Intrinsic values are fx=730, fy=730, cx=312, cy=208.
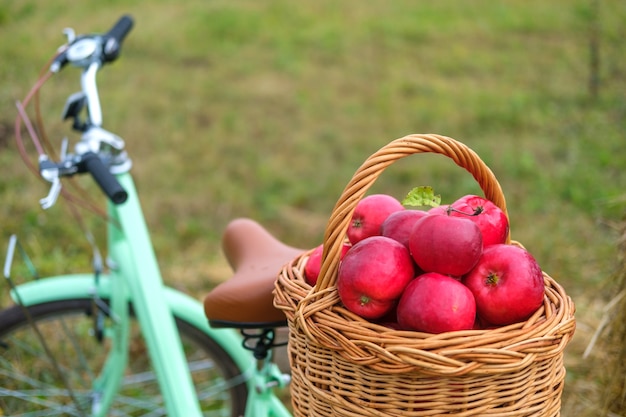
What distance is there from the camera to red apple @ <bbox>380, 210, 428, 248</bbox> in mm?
1209

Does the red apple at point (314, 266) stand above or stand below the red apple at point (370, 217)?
below

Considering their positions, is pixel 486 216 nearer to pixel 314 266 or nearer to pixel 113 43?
pixel 314 266

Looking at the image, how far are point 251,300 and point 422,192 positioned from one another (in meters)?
0.47

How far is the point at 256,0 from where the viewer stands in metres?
8.22

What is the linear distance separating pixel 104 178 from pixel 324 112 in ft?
14.7

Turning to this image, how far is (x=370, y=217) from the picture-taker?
1.28 metres


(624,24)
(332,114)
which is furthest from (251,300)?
(624,24)

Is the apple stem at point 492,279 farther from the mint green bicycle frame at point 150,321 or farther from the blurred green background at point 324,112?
the blurred green background at point 324,112

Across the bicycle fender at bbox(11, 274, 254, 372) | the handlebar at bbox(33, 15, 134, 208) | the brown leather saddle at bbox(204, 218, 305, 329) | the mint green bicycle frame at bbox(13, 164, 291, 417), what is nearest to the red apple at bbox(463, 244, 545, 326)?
the brown leather saddle at bbox(204, 218, 305, 329)

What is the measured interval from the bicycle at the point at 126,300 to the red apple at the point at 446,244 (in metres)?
0.49

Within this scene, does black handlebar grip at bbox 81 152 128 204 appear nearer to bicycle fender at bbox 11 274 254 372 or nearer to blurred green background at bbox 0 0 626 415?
bicycle fender at bbox 11 274 254 372

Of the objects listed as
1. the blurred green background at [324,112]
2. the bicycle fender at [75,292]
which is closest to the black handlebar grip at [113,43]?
the bicycle fender at [75,292]

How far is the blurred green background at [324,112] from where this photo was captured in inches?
162

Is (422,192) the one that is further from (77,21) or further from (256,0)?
(256,0)
